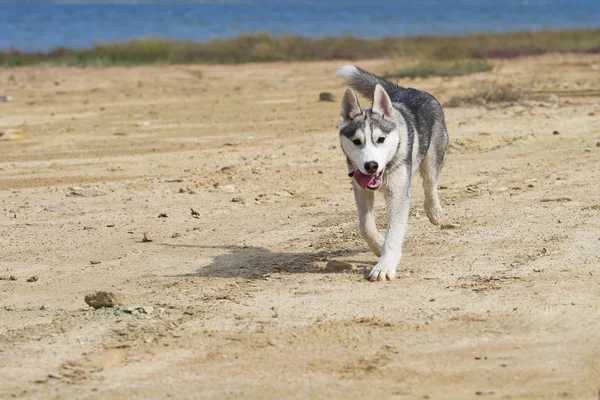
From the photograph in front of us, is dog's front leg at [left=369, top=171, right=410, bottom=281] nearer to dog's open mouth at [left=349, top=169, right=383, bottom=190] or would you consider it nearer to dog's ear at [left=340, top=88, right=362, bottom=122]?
dog's open mouth at [left=349, top=169, right=383, bottom=190]

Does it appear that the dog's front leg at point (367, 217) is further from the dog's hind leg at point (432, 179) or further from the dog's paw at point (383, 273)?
the dog's hind leg at point (432, 179)

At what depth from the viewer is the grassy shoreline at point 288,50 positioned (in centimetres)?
2723

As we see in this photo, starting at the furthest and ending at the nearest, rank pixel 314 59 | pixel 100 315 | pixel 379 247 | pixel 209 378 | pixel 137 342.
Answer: pixel 314 59 → pixel 379 247 → pixel 100 315 → pixel 137 342 → pixel 209 378

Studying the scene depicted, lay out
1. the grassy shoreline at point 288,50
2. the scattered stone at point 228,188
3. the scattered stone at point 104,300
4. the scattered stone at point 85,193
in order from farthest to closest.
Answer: the grassy shoreline at point 288,50
the scattered stone at point 85,193
the scattered stone at point 228,188
the scattered stone at point 104,300

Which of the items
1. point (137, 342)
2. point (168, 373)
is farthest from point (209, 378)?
point (137, 342)

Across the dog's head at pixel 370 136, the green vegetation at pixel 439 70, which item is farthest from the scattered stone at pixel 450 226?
the green vegetation at pixel 439 70

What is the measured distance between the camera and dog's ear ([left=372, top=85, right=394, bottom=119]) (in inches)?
289

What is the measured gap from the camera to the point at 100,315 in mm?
6289

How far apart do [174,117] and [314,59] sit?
1206 cm

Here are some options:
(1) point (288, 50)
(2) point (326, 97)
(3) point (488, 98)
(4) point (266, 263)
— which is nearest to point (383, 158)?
(4) point (266, 263)

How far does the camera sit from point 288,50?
29.4 metres

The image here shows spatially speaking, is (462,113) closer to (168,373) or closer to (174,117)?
(174,117)

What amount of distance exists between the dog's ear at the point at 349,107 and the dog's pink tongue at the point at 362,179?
1.42ft

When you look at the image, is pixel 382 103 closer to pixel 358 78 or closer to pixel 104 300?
pixel 358 78
